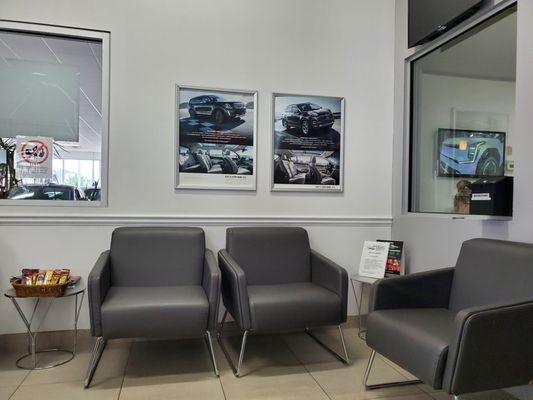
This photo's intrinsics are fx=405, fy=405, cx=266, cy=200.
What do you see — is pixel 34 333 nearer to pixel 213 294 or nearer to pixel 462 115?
pixel 213 294

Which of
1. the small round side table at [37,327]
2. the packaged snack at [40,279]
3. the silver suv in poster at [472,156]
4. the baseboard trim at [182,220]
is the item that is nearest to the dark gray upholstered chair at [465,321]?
the silver suv in poster at [472,156]

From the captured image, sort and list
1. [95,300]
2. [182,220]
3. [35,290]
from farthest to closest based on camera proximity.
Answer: [182,220], [35,290], [95,300]

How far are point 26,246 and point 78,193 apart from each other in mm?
499

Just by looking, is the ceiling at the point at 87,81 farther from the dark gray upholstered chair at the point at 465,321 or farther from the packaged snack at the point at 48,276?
the dark gray upholstered chair at the point at 465,321

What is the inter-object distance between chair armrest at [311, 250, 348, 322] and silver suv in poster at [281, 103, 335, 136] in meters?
1.02

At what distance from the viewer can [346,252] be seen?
3.41 meters

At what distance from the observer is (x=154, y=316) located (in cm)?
228

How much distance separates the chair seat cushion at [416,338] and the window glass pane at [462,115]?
3.25 ft

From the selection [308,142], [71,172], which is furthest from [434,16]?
[71,172]

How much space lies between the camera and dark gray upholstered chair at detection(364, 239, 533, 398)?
1695 millimetres

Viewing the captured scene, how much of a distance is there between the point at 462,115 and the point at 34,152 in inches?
123

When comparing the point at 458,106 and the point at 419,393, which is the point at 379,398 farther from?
the point at 458,106

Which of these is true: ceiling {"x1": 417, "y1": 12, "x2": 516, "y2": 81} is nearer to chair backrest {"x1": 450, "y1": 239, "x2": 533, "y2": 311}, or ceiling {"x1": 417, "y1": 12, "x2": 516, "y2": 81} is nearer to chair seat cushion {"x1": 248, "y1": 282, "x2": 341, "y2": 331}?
chair backrest {"x1": 450, "y1": 239, "x2": 533, "y2": 311}

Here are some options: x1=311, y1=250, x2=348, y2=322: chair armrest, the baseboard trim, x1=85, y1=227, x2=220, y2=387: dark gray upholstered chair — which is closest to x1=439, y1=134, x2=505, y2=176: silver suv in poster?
the baseboard trim
